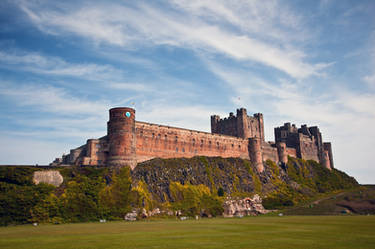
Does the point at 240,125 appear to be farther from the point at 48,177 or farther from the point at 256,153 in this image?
the point at 48,177

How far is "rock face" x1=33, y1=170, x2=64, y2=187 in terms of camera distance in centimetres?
6356

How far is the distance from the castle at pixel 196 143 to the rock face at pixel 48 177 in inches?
358

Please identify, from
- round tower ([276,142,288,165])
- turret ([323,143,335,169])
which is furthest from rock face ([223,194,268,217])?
turret ([323,143,335,169])

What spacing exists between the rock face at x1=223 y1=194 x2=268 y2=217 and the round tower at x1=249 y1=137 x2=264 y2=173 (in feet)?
60.0

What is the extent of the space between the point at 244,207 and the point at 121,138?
113 feet

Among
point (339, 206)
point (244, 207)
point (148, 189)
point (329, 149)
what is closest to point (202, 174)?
point (244, 207)

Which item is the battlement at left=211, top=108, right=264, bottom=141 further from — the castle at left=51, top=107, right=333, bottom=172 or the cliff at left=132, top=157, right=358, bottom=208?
the cliff at left=132, top=157, right=358, bottom=208

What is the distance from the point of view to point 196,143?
94.8m

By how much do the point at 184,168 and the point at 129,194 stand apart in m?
19.9

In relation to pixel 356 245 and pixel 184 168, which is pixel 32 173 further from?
pixel 356 245

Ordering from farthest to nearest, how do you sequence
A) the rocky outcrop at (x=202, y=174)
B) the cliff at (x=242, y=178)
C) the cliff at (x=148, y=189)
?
1. the cliff at (x=242, y=178)
2. the rocky outcrop at (x=202, y=174)
3. the cliff at (x=148, y=189)

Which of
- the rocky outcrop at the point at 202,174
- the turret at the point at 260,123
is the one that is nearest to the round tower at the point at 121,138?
the rocky outcrop at the point at 202,174

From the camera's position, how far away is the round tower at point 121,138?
7419 centimetres

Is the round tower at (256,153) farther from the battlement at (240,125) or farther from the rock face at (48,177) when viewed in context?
the rock face at (48,177)
